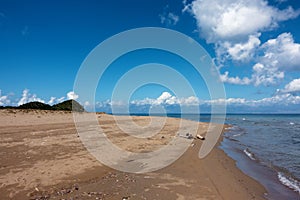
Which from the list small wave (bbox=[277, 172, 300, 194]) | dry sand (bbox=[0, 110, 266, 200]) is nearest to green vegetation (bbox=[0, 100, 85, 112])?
dry sand (bbox=[0, 110, 266, 200])

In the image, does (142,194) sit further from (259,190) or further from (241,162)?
(241,162)

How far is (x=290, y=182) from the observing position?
28.0 ft

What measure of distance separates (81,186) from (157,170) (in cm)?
327

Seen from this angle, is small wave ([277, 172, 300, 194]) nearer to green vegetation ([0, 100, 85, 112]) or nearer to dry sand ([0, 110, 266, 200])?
dry sand ([0, 110, 266, 200])

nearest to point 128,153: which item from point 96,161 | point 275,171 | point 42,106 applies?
point 96,161

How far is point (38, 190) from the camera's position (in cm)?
637

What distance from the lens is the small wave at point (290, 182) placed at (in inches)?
312

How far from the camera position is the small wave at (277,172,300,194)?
793 centimetres

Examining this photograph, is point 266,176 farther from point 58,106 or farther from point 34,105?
point 58,106

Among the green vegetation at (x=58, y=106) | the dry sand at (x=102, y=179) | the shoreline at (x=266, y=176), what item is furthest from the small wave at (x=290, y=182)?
the green vegetation at (x=58, y=106)

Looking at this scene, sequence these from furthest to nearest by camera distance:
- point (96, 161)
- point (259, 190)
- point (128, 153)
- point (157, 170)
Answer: point (128, 153)
point (96, 161)
point (157, 170)
point (259, 190)

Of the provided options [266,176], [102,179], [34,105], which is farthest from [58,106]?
[266,176]

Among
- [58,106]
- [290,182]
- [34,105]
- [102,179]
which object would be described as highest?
[58,106]

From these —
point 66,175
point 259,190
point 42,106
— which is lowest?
point 259,190
